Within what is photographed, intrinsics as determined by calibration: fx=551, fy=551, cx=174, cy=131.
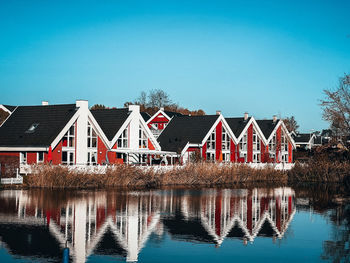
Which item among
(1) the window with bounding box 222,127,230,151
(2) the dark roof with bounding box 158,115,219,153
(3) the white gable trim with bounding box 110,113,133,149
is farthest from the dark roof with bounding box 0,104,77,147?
(1) the window with bounding box 222,127,230,151

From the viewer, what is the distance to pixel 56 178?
3475cm

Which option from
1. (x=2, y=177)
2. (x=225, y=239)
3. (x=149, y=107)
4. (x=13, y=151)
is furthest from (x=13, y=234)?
(x=149, y=107)

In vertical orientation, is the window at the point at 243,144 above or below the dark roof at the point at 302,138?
below

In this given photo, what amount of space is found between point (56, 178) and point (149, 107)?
77.2 metres

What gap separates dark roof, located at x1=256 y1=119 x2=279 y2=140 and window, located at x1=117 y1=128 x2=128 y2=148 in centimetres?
2600

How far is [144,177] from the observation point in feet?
129

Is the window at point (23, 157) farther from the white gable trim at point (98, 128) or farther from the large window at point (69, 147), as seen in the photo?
the white gable trim at point (98, 128)

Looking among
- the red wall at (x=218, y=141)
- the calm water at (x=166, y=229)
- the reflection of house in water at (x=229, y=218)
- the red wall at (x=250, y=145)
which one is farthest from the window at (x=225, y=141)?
the calm water at (x=166, y=229)

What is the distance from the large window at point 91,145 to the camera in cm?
4512

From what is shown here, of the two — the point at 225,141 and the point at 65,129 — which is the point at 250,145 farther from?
the point at 65,129

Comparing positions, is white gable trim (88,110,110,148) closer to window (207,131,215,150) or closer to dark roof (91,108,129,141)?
dark roof (91,108,129,141)

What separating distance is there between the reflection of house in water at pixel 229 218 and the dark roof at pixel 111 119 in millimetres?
17064

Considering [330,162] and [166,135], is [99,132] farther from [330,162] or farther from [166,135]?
[330,162]

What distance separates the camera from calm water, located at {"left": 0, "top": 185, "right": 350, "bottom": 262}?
47.7 feet
